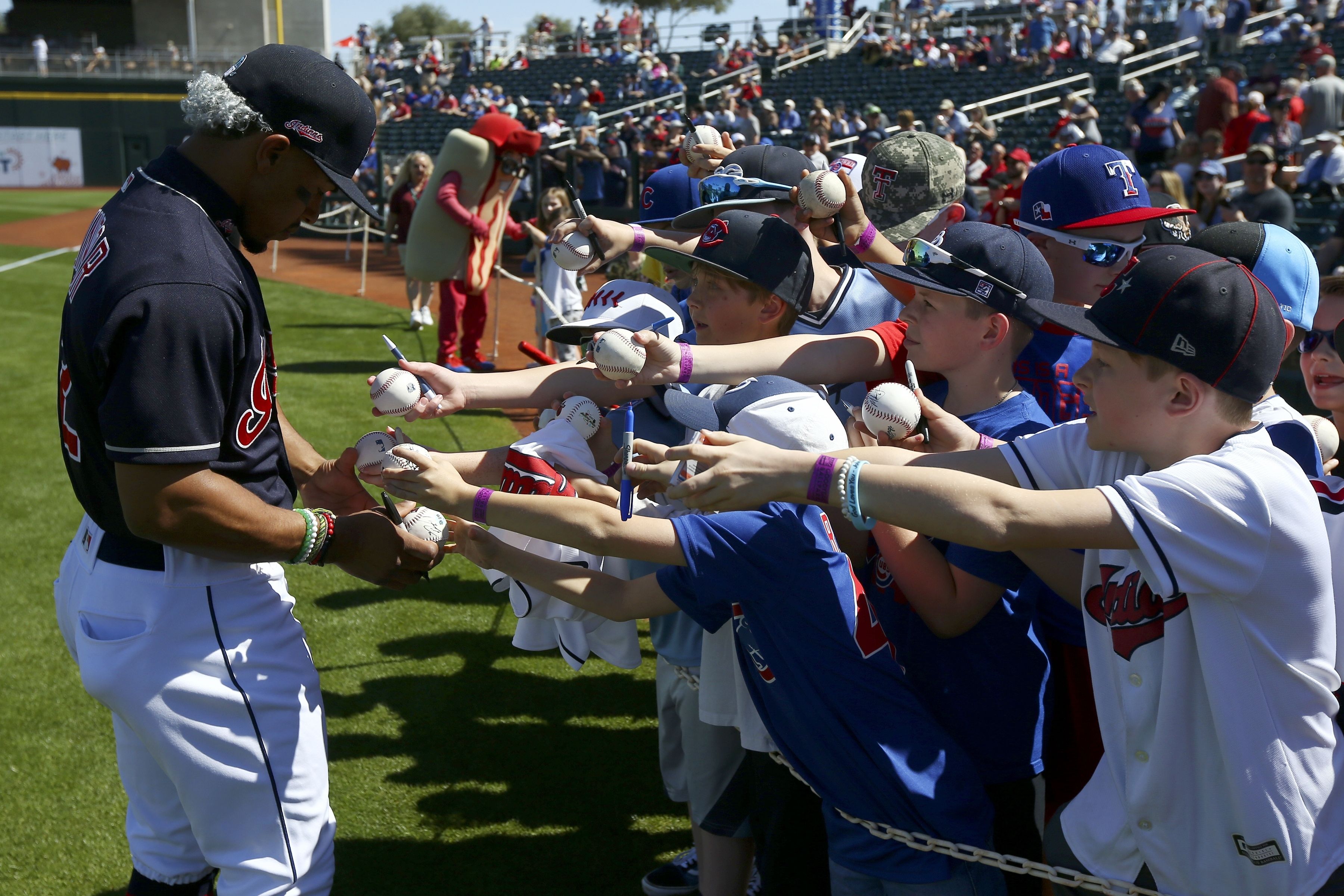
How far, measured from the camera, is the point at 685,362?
2.73m

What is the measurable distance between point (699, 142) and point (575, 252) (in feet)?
2.96

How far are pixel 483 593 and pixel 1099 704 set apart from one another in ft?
15.2

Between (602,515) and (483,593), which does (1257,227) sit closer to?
(602,515)

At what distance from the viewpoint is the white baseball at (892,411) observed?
234 cm

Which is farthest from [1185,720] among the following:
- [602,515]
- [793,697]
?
[602,515]

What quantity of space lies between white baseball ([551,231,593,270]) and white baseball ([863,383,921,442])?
5.79 ft

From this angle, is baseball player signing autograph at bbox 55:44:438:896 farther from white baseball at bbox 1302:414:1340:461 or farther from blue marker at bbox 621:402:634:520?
white baseball at bbox 1302:414:1340:461

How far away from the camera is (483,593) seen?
627 cm

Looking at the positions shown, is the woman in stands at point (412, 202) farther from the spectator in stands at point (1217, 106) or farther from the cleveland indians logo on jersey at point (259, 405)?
the cleveland indians logo on jersey at point (259, 405)

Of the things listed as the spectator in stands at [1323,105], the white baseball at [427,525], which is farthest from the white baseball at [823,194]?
the spectator in stands at [1323,105]

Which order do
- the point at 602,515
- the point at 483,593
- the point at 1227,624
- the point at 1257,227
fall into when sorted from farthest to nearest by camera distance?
the point at 483,593 < the point at 1257,227 < the point at 602,515 < the point at 1227,624

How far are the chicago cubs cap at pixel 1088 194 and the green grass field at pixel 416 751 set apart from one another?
99.3 inches

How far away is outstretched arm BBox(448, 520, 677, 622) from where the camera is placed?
8.51 ft

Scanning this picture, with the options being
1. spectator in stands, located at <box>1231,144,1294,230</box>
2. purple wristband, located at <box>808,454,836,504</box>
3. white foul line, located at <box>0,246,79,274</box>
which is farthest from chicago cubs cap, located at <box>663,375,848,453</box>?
white foul line, located at <box>0,246,79,274</box>
